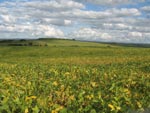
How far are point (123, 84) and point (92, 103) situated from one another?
4.86 m

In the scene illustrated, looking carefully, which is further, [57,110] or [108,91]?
[108,91]

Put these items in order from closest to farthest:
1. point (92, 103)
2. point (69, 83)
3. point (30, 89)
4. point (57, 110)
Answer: point (57, 110), point (92, 103), point (30, 89), point (69, 83)

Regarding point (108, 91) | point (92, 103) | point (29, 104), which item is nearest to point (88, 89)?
point (108, 91)

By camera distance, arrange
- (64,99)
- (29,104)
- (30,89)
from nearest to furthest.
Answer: (29,104), (64,99), (30,89)

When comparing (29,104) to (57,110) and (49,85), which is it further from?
(49,85)

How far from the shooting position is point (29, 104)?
9000 mm

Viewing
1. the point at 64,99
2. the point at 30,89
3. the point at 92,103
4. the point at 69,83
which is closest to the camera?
the point at 92,103

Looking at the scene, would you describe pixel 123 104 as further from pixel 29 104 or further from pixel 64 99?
pixel 29 104

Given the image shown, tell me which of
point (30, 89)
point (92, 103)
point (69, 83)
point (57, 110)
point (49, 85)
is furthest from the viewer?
point (69, 83)

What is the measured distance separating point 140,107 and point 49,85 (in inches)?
154

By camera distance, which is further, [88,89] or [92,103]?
[88,89]

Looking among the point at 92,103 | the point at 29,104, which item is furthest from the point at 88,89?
the point at 29,104

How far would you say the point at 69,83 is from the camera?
14625mm

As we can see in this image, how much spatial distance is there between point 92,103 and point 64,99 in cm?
107
